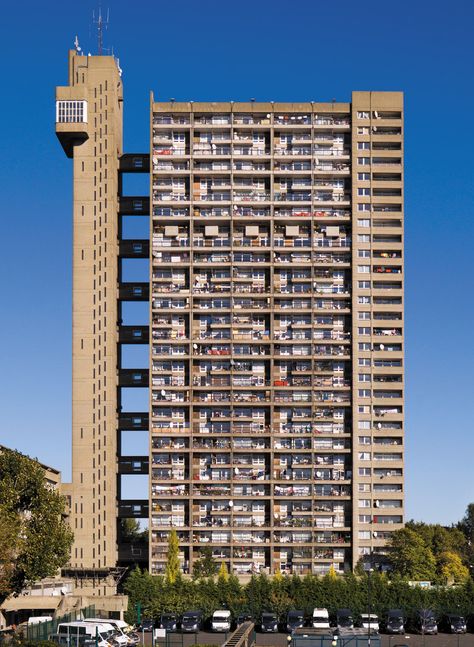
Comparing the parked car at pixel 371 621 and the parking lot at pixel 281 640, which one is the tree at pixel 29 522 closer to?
the parking lot at pixel 281 640

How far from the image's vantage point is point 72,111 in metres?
169

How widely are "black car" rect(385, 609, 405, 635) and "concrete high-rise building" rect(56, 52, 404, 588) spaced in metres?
30.5

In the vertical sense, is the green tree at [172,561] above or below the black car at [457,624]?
above

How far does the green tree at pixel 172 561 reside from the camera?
489 feet

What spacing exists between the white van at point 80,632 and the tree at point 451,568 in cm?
5626

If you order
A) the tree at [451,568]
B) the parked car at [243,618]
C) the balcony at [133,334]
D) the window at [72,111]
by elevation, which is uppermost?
the window at [72,111]

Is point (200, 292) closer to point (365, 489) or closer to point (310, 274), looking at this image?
point (310, 274)

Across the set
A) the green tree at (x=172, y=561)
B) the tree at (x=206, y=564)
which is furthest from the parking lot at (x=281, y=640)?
the tree at (x=206, y=564)

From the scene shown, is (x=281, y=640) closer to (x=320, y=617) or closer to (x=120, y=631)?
(x=320, y=617)

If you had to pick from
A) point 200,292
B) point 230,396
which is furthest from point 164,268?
point 230,396

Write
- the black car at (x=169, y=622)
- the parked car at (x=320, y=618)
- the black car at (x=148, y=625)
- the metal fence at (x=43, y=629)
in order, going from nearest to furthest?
the metal fence at (x=43, y=629), the black car at (x=148, y=625), the black car at (x=169, y=622), the parked car at (x=320, y=618)

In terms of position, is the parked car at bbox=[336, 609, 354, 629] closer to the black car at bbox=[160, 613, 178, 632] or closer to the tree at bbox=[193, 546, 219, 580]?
the black car at bbox=[160, 613, 178, 632]

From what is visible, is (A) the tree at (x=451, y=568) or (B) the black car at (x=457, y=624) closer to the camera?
(B) the black car at (x=457, y=624)

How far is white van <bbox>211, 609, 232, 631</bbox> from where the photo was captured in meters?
132
